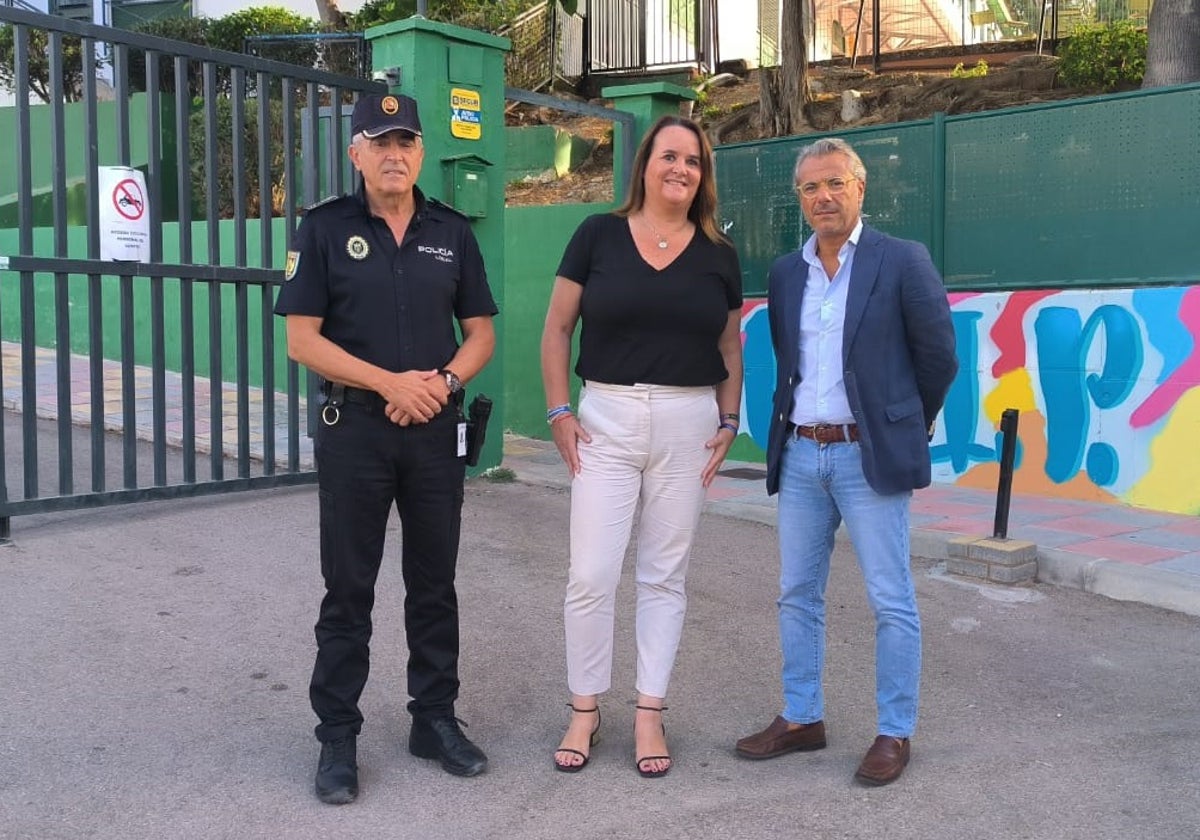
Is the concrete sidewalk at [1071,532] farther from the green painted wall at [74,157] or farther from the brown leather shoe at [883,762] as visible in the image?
Result: the green painted wall at [74,157]

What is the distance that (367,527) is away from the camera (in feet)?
11.9

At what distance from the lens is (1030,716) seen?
4.28m

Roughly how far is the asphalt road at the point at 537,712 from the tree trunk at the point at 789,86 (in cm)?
806

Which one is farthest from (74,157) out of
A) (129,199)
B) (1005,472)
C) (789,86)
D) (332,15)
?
(1005,472)

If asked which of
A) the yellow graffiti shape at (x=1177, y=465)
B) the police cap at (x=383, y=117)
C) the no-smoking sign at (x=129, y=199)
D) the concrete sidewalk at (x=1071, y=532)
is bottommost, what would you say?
the concrete sidewalk at (x=1071, y=532)

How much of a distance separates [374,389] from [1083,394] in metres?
5.45

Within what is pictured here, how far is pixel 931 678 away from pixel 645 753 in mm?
1454

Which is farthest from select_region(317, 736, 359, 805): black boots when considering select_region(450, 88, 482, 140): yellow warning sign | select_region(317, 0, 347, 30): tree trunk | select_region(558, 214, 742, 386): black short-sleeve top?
select_region(317, 0, 347, 30): tree trunk

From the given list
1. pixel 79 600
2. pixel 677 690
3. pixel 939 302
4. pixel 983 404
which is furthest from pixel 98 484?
pixel 983 404

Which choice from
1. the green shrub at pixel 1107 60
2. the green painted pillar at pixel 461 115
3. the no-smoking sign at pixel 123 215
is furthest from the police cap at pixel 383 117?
the green shrub at pixel 1107 60

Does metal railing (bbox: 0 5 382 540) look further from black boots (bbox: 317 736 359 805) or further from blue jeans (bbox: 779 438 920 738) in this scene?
blue jeans (bbox: 779 438 920 738)

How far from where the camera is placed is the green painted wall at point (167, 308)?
11.9 metres

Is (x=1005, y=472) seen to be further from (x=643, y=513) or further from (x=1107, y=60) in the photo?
(x=1107, y=60)

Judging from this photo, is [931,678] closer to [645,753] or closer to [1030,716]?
[1030,716]
